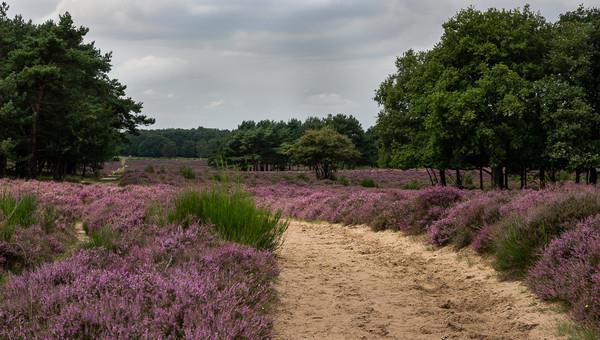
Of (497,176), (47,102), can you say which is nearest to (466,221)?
(497,176)

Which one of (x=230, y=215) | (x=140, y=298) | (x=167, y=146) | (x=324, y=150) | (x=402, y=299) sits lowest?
(x=402, y=299)

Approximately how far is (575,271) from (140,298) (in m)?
4.46

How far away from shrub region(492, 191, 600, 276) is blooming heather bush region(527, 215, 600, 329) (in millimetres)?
271

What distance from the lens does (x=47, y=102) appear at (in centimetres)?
3303

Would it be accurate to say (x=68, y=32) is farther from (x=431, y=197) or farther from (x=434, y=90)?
(x=431, y=197)

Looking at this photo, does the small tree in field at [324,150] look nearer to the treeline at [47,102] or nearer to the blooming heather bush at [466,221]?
the treeline at [47,102]

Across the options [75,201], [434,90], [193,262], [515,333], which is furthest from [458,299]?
[434,90]

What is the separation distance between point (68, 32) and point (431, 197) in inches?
1307

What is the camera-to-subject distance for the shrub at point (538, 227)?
276 inches

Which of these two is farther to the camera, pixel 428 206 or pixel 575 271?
pixel 428 206

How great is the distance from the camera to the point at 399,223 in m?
12.9

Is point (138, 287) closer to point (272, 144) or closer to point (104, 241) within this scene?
point (104, 241)

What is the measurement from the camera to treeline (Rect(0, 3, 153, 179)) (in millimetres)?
30469

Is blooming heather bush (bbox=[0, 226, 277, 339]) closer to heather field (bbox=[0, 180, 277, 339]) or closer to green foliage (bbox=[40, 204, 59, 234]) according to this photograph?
heather field (bbox=[0, 180, 277, 339])
